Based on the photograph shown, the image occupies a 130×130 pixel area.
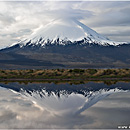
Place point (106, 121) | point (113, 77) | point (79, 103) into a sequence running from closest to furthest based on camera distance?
point (106, 121) → point (79, 103) → point (113, 77)

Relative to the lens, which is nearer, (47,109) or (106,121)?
(106,121)

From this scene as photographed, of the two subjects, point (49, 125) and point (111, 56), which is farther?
point (111, 56)

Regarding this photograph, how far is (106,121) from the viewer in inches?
507

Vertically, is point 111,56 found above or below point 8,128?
above

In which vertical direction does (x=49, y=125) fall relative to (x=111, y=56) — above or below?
below

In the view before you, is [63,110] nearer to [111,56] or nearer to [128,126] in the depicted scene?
[128,126]

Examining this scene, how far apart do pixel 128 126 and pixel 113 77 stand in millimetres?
32205

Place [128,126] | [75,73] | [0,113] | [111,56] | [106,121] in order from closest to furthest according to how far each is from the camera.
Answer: [128,126]
[106,121]
[0,113]
[75,73]
[111,56]

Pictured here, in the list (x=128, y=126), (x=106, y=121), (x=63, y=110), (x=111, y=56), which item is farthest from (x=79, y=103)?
(x=111, y=56)

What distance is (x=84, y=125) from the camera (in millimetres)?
12344

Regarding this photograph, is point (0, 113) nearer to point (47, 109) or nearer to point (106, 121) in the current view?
point (47, 109)

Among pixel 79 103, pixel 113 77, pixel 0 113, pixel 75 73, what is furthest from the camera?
pixel 75 73

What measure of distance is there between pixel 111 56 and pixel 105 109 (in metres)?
161

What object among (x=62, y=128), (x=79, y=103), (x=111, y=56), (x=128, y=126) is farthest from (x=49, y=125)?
(x=111, y=56)
